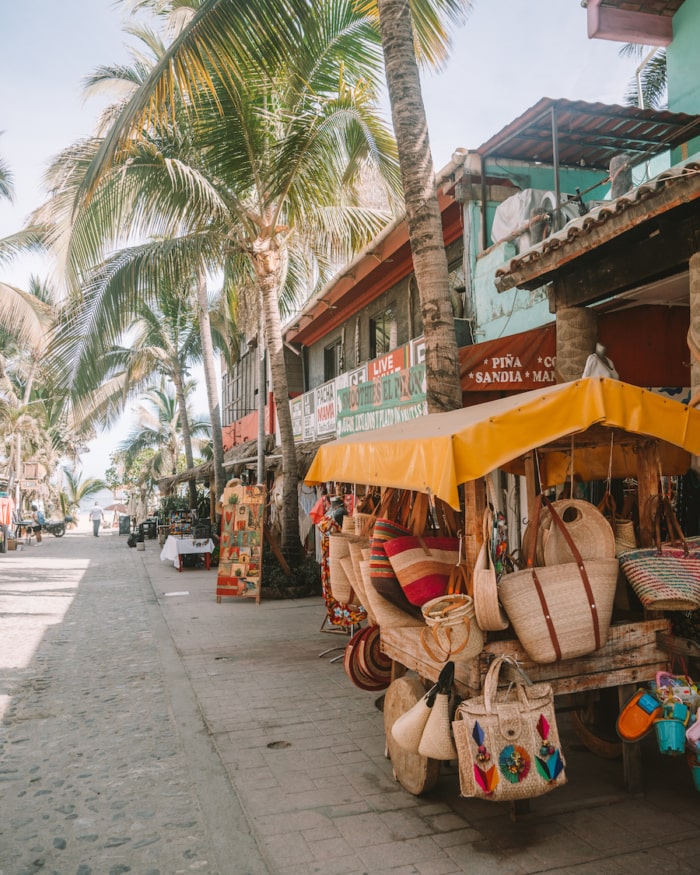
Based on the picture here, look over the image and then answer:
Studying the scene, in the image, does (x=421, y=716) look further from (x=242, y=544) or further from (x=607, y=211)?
(x=242, y=544)

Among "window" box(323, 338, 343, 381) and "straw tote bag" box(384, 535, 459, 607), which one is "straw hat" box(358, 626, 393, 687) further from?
"window" box(323, 338, 343, 381)

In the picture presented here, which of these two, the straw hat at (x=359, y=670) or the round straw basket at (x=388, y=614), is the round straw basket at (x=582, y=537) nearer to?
the round straw basket at (x=388, y=614)

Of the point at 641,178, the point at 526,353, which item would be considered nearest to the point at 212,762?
the point at 526,353

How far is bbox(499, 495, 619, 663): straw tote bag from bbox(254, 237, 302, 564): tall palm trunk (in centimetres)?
895

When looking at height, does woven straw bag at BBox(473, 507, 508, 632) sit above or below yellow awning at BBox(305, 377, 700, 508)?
below

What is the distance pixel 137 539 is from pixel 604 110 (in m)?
24.1

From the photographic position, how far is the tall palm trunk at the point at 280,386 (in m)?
12.5

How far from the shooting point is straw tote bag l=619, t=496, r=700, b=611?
3816 mm

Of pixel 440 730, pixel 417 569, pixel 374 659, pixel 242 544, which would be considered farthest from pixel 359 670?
pixel 242 544

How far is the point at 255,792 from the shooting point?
4.33 m

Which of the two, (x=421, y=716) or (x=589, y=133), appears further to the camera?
(x=589, y=133)

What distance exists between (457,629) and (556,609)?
0.50m

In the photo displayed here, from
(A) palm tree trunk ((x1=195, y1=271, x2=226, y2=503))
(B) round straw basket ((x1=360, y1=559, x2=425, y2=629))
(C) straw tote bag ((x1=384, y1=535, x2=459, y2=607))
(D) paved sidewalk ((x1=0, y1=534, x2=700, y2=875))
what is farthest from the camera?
(A) palm tree trunk ((x1=195, y1=271, x2=226, y2=503))

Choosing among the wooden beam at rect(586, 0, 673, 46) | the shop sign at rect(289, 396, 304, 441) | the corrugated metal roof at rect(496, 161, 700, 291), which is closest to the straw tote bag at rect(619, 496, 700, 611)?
the corrugated metal roof at rect(496, 161, 700, 291)
